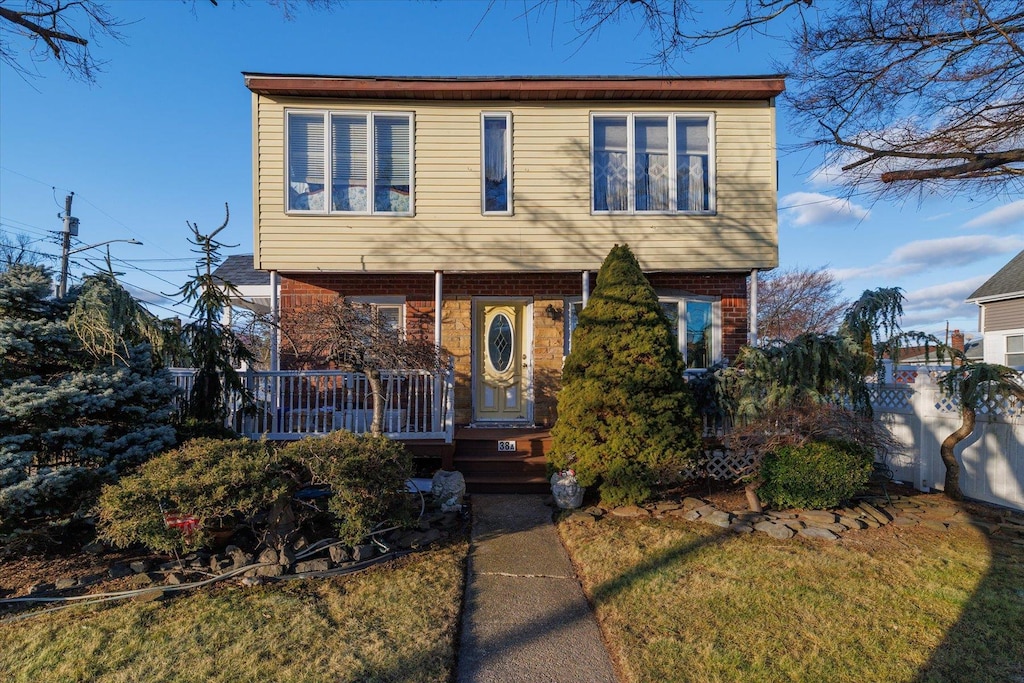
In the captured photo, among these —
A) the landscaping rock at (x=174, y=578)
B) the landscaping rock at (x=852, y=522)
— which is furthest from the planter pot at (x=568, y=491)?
the landscaping rock at (x=174, y=578)

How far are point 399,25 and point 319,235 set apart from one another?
3.54 metres

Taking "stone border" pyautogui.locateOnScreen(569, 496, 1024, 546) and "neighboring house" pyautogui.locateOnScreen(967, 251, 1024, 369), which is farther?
"neighboring house" pyautogui.locateOnScreen(967, 251, 1024, 369)

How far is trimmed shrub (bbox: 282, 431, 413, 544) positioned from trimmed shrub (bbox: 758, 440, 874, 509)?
4033 mm

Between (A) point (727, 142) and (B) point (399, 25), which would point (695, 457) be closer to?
(A) point (727, 142)

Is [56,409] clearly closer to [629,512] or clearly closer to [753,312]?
[629,512]

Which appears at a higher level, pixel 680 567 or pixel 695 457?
pixel 695 457

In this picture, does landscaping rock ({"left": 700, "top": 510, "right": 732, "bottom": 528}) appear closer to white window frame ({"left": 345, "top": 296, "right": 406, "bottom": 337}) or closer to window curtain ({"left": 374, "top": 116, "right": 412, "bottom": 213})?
white window frame ({"left": 345, "top": 296, "right": 406, "bottom": 337})

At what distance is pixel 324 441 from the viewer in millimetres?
4840

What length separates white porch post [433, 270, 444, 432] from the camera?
7444mm

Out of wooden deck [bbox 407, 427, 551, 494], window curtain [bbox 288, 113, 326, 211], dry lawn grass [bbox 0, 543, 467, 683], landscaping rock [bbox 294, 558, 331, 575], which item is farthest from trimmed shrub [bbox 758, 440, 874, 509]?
window curtain [bbox 288, 113, 326, 211]

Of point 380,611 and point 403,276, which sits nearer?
point 380,611

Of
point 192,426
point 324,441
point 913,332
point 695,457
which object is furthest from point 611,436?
point 192,426

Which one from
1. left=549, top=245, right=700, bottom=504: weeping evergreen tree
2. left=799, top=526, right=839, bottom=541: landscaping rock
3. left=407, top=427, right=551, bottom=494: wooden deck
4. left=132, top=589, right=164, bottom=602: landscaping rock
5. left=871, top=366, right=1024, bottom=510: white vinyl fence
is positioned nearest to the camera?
left=132, top=589, right=164, bottom=602: landscaping rock

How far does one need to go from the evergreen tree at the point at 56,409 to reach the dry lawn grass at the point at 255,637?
1.18 meters
